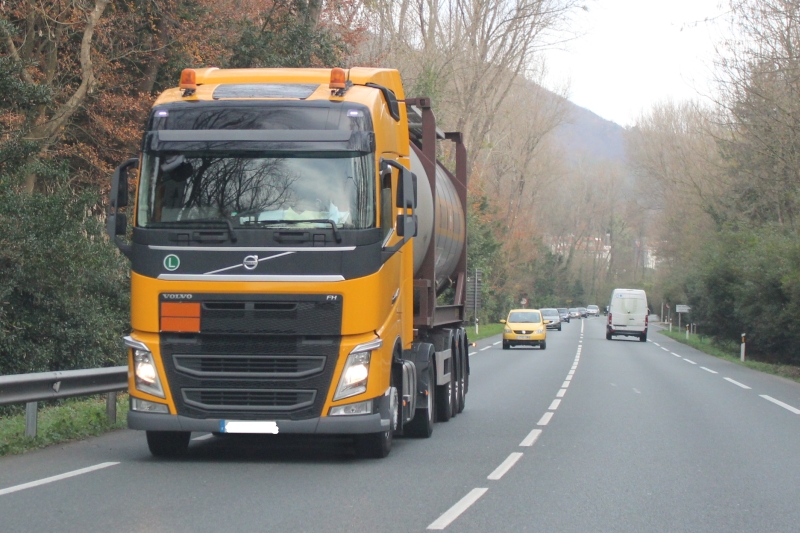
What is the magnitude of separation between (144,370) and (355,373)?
1.96m

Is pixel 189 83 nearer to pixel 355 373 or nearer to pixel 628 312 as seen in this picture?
pixel 355 373

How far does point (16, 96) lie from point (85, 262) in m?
3.58

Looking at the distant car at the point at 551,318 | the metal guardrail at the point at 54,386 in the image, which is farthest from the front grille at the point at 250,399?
the distant car at the point at 551,318

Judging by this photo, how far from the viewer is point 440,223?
527 inches

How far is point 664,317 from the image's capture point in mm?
103125

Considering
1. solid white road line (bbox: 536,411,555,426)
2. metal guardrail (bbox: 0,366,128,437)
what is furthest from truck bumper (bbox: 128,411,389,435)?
solid white road line (bbox: 536,411,555,426)

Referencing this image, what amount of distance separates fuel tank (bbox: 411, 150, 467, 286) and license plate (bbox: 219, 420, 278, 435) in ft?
10.7

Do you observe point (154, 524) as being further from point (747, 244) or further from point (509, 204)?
point (509, 204)

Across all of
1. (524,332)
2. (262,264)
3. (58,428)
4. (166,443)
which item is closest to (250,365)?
(262,264)

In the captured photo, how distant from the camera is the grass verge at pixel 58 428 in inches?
396

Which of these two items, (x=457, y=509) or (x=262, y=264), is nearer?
(x=457, y=509)

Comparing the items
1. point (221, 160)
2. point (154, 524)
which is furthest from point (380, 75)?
point (154, 524)

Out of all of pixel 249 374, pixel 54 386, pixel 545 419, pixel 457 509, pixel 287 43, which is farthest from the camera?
pixel 287 43

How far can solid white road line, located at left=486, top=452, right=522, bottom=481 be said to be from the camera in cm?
902
